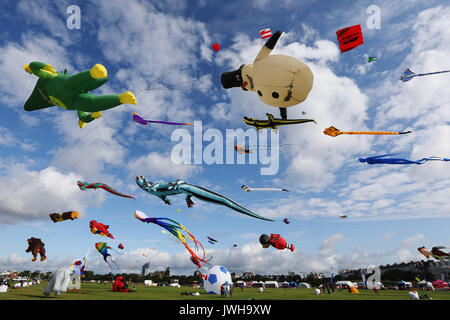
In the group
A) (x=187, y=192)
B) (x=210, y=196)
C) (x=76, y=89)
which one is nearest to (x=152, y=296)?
(x=187, y=192)

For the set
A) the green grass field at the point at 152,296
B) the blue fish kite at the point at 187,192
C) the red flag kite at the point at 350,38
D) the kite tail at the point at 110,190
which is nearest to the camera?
the red flag kite at the point at 350,38

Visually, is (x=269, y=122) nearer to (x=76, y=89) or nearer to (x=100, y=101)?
(x=100, y=101)

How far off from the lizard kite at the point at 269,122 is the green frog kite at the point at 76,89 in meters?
4.09

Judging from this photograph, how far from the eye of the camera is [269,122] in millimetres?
8711

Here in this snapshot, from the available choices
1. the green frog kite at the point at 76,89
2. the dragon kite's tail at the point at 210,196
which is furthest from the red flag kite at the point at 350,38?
the green frog kite at the point at 76,89

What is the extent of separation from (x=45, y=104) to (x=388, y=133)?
11.9 metres

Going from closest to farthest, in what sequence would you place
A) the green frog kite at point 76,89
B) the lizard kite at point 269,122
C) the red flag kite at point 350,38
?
the red flag kite at point 350,38
the green frog kite at point 76,89
the lizard kite at point 269,122

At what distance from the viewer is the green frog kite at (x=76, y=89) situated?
23.7ft

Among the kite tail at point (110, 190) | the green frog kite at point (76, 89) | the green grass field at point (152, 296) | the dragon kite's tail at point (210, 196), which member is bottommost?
the green grass field at point (152, 296)

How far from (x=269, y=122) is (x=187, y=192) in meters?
3.86

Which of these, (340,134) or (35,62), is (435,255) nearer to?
(340,134)

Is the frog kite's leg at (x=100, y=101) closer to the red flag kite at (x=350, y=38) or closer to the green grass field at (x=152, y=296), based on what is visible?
the red flag kite at (x=350, y=38)

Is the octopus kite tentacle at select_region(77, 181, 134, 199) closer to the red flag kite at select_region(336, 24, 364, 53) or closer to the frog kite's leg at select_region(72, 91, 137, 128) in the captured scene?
the frog kite's leg at select_region(72, 91, 137, 128)

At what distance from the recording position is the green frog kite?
23.7 ft
